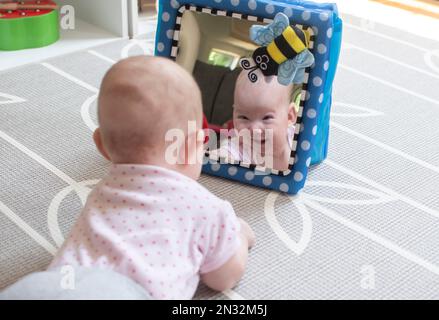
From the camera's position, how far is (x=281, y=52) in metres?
1.01

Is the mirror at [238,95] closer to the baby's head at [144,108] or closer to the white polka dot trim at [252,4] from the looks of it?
the white polka dot trim at [252,4]

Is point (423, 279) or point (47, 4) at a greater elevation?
point (47, 4)

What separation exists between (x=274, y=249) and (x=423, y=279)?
0.22 m

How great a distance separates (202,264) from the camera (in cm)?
82

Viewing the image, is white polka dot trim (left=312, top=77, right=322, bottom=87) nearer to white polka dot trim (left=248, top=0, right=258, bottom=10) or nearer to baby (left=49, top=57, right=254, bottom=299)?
white polka dot trim (left=248, top=0, right=258, bottom=10)

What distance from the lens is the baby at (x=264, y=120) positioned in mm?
1042

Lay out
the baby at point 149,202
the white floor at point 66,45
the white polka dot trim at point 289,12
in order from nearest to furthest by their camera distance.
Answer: the baby at point 149,202
the white polka dot trim at point 289,12
the white floor at point 66,45

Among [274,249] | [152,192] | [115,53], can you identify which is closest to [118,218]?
[152,192]

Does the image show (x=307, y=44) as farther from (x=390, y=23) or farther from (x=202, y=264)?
(x=390, y=23)

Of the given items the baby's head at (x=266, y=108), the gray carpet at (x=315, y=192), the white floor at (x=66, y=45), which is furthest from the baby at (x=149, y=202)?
the white floor at (x=66, y=45)

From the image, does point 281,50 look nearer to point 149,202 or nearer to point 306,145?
point 306,145

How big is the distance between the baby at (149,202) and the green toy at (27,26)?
2.99 feet

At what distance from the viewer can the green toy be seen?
1587 mm

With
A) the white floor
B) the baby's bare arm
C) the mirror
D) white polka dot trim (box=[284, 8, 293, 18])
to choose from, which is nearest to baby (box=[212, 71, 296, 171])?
the mirror
